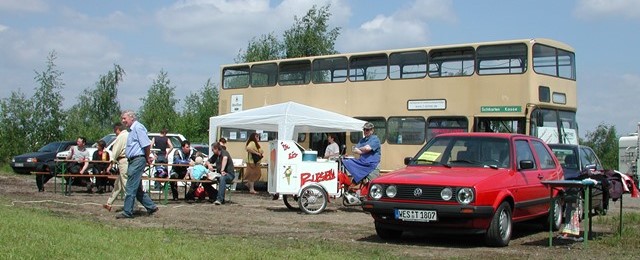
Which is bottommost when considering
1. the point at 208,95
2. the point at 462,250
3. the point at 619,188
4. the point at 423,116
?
the point at 462,250

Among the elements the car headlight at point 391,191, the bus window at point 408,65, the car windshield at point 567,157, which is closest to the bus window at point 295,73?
the bus window at point 408,65

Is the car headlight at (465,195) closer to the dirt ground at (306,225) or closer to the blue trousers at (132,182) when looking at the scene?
the dirt ground at (306,225)

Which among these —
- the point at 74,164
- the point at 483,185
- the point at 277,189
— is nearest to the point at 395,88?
the point at 277,189

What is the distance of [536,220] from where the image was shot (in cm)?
1335

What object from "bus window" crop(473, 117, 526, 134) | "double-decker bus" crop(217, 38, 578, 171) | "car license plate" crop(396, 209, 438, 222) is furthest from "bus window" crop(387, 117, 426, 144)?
"car license plate" crop(396, 209, 438, 222)

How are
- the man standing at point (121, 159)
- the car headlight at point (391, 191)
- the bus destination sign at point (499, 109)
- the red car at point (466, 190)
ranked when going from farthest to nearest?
1. the bus destination sign at point (499, 109)
2. the man standing at point (121, 159)
3. the car headlight at point (391, 191)
4. the red car at point (466, 190)

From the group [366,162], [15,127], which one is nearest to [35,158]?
[15,127]

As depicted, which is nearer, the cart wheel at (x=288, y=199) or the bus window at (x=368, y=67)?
the cart wheel at (x=288, y=199)

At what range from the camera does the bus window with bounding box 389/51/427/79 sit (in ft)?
71.7

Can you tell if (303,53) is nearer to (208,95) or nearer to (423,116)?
(208,95)

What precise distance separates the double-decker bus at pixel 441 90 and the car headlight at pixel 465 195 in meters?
9.46

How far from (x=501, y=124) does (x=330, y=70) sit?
19.9 ft

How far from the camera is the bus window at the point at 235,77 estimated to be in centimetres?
2730

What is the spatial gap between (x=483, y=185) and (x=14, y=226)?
6.03 m
